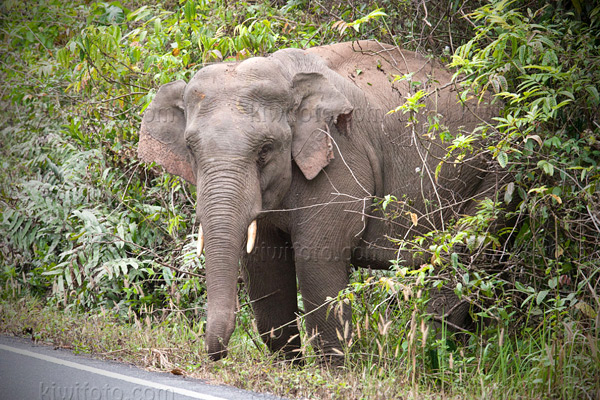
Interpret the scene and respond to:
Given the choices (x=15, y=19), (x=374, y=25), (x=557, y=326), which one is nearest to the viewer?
(x=557, y=326)

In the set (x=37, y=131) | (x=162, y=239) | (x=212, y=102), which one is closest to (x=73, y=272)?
(x=162, y=239)

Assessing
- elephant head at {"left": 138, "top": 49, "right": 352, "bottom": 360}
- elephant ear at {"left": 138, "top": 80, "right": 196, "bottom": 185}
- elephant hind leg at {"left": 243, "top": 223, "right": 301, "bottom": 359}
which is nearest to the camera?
elephant head at {"left": 138, "top": 49, "right": 352, "bottom": 360}

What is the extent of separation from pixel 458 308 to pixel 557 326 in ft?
6.16

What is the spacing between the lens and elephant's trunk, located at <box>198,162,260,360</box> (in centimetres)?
586

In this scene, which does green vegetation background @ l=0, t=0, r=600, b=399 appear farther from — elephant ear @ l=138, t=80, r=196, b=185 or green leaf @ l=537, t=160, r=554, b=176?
Answer: elephant ear @ l=138, t=80, r=196, b=185

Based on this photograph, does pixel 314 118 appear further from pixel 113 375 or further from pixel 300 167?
pixel 113 375

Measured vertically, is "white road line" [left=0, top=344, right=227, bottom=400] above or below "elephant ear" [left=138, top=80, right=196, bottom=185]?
below

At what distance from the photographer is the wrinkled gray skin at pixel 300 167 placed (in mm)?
6211

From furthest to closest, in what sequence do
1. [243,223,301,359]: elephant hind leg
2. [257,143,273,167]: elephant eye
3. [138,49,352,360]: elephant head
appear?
1. [243,223,301,359]: elephant hind leg
2. [257,143,273,167]: elephant eye
3. [138,49,352,360]: elephant head

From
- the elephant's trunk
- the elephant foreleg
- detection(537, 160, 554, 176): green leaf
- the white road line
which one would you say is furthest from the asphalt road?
detection(537, 160, 554, 176): green leaf

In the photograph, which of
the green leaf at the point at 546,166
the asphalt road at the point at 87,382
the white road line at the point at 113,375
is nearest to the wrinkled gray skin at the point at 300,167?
the white road line at the point at 113,375

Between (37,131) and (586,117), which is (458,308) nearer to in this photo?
(586,117)

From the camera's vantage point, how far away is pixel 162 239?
392 inches

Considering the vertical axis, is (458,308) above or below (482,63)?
below
